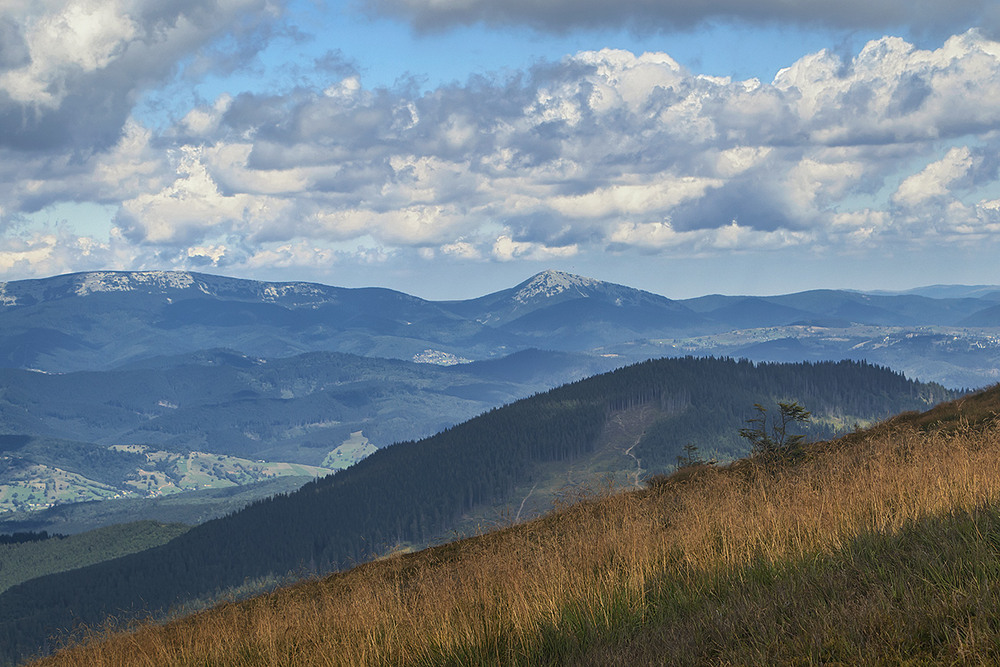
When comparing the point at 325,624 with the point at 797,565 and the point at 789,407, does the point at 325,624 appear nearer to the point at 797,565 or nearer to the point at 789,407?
the point at 797,565

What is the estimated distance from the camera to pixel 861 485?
10.8m

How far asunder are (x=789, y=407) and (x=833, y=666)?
73.7ft

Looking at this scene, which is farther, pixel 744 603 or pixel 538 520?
pixel 538 520

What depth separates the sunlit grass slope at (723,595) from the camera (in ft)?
21.1

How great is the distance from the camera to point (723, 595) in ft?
27.2

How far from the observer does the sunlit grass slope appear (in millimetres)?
6430

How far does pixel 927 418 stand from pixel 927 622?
1761cm

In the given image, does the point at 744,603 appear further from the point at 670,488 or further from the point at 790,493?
the point at 670,488

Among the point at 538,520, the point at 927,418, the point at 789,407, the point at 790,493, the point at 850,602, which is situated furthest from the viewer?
the point at 789,407

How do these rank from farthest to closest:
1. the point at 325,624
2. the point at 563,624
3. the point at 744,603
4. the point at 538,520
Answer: the point at 538,520, the point at 325,624, the point at 563,624, the point at 744,603

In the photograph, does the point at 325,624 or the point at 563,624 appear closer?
the point at 563,624

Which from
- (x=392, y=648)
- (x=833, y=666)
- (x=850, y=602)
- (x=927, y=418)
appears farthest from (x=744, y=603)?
(x=927, y=418)

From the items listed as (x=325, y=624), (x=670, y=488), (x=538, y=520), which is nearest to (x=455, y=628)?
(x=325, y=624)

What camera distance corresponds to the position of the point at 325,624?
10445 millimetres
